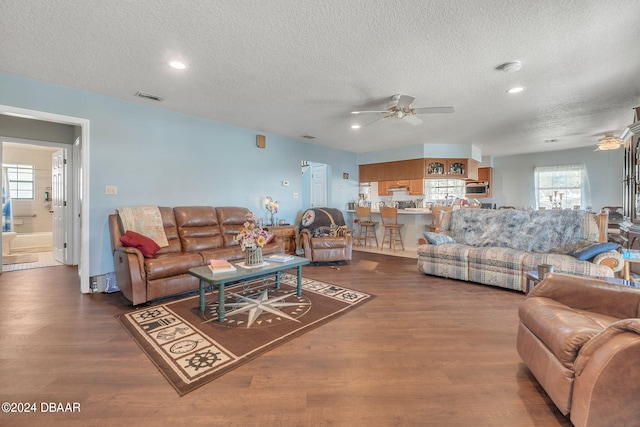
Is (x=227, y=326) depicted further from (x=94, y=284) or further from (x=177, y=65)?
(x=177, y=65)

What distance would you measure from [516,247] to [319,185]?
456 centimetres

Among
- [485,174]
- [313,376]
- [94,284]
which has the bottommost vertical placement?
[313,376]

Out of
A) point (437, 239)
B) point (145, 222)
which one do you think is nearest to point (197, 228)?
point (145, 222)

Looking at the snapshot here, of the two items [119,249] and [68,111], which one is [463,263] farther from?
[68,111]

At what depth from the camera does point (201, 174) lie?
443cm

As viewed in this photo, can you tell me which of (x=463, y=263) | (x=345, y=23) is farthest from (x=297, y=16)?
(x=463, y=263)

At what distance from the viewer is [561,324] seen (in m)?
1.43

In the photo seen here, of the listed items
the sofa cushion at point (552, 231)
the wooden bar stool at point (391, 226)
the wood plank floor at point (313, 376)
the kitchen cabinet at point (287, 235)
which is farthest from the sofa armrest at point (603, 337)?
the wooden bar stool at point (391, 226)

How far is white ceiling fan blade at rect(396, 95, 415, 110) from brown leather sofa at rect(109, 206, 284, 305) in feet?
8.62

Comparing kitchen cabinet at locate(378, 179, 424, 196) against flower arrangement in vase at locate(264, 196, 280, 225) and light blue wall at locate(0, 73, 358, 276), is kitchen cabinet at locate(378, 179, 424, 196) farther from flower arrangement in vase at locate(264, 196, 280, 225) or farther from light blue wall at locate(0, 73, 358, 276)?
flower arrangement in vase at locate(264, 196, 280, 225)

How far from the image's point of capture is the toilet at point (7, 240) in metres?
5.23

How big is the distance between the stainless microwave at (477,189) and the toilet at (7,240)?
1110cm

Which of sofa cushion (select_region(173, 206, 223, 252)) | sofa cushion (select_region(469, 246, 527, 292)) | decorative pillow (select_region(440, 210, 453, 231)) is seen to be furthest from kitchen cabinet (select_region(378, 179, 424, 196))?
sofa cushion (select_region(173, 206, 223, 252))

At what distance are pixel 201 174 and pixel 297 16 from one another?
3.10 m
